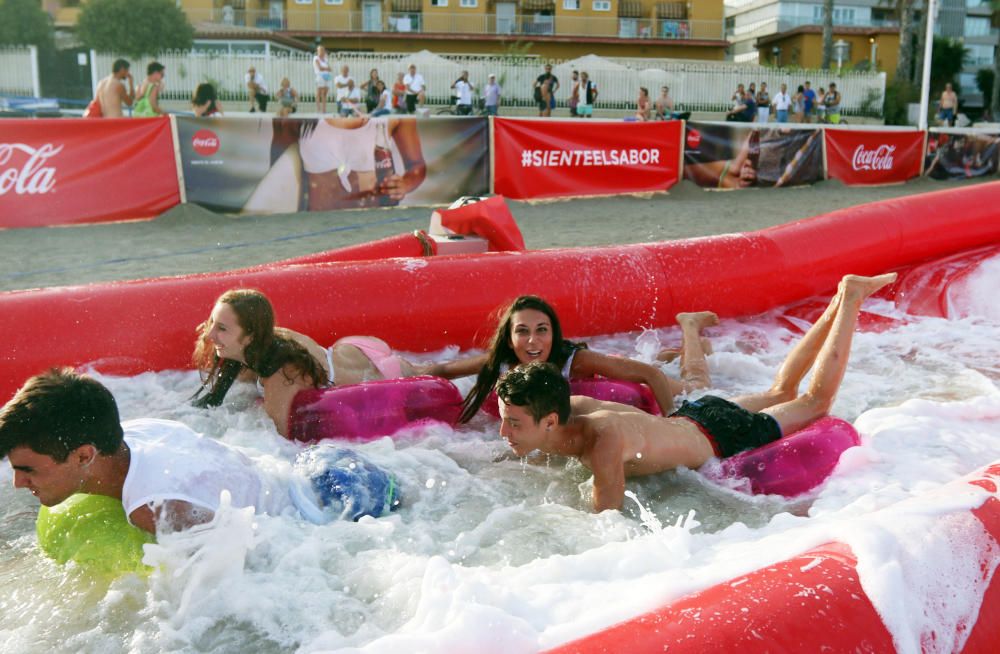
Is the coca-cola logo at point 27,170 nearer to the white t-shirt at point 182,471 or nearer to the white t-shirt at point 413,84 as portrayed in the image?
the white t-shirt at point 182,471

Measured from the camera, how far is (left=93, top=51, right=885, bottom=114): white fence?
22.3m

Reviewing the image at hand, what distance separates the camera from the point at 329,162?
1070 cm

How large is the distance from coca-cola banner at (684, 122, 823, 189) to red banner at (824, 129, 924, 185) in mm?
310

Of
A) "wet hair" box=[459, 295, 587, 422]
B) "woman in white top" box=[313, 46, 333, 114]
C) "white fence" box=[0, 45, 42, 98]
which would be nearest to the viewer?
"wet hair" box=[459, 295, 587, 422]

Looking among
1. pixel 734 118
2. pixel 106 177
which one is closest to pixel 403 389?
pixel 106 177

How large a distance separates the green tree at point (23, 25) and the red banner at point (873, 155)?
24.1 meters

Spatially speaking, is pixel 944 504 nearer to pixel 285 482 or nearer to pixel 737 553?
pixel 737 553

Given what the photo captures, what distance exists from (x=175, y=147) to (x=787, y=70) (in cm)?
2060

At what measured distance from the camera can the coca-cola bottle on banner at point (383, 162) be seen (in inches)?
429

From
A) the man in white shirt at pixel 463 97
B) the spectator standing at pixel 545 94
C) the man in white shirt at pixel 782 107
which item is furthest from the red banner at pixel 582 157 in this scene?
the man in white shirt at pixel 782 107

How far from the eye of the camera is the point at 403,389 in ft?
14.2

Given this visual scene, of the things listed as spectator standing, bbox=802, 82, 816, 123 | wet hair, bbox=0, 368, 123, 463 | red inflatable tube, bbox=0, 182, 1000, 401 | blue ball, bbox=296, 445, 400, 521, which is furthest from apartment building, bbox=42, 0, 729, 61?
→ wet hair, bbox=0, 368, 123, 463

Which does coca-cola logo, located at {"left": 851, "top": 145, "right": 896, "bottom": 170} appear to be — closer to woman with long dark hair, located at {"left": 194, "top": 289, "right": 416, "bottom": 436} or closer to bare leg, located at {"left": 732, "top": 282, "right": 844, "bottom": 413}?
bare leg, located at {"left": 732, "top": 282, "right": 844, "bottom": 413}

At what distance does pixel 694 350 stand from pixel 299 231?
18.3 ft
